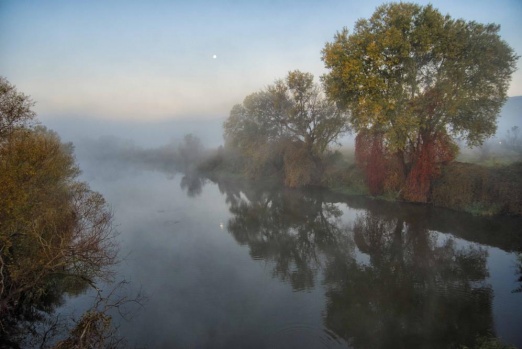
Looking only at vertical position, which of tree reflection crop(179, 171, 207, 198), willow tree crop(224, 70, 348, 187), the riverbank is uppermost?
willow tree crop(224, 70, 348, 187)

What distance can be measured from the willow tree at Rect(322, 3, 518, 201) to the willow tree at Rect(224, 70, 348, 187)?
14.2 m

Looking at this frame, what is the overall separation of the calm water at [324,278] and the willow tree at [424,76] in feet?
26.0

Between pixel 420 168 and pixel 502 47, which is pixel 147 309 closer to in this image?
pixel 420 168

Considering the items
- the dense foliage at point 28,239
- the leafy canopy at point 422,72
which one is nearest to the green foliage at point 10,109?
the dense foliage at point 28,239

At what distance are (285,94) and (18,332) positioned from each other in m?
40.9

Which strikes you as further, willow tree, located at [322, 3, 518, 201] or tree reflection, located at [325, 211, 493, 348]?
willow tree, located at [322, 3, 518, 201]

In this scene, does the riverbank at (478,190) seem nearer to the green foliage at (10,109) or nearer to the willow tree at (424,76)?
the willow tree at (424,76)

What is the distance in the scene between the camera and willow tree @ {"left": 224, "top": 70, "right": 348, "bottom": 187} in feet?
146

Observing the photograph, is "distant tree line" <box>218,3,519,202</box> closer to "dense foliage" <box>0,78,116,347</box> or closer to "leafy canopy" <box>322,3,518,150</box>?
"leafy canopy" <box>322,3,518,150</box>

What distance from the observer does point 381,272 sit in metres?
17.3

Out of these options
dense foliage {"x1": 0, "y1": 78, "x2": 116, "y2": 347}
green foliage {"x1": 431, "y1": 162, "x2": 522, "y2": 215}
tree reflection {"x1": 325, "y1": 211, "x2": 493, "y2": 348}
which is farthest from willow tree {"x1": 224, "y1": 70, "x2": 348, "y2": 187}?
dense foliage {"x1": 0, "y1": 78, "x2": 116, "y2": 347}

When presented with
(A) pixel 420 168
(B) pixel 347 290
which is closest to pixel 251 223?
(B) pixel 347 290

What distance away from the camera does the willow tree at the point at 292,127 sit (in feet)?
146

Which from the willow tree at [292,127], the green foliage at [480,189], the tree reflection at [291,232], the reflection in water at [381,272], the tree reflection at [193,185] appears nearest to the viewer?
the reflection in water at [381,272]
